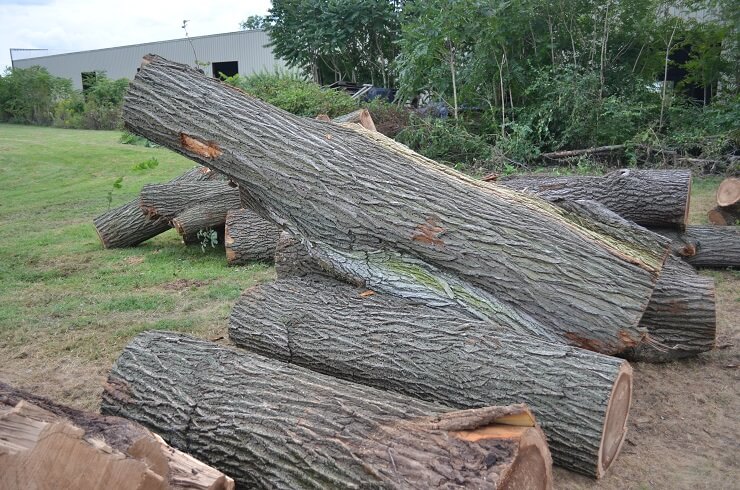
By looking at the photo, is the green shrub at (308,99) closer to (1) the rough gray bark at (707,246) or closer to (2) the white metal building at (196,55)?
(2) the white metal building at (196,55)

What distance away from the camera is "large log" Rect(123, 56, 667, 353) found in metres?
4.14

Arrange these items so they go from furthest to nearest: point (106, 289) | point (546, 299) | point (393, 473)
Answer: point (106, 289), point (546, 299), point (393, 473)

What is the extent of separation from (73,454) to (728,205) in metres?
7.95

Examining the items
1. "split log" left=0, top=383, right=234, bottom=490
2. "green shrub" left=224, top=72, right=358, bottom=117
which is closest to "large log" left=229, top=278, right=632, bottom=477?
"split log" left=0, top=383, right=234, bottom=490

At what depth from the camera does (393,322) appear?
4.00 meters

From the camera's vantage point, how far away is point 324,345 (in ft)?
13.3

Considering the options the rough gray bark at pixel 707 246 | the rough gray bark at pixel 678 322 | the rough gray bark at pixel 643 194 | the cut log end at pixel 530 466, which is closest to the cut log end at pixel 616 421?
the cut log end at pixel 530 466

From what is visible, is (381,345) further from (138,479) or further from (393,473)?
(138,479)

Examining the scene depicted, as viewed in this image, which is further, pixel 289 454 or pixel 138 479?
pixel 289 454

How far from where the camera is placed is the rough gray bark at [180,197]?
816 centimetres

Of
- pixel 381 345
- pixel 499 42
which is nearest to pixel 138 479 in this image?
pixel 381 345

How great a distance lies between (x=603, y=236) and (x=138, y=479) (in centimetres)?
349

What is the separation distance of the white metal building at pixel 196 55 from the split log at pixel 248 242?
1870 cm

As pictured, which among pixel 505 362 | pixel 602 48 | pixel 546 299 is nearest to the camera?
pixel 505 362
